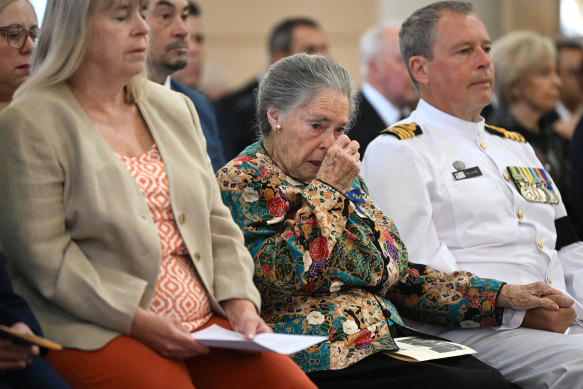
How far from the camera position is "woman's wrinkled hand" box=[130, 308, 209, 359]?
6.84ft

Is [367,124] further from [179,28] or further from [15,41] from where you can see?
[15,41]

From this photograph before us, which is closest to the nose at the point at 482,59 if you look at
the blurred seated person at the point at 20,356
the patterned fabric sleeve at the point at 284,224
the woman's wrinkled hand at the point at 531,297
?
the woman's wrinkled hand at the point at 531,297

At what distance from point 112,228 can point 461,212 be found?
1474mm

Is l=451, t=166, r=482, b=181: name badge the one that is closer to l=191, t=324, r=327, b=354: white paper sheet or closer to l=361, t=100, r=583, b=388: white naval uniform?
l=361, t=100, r=583, b=388: white naval uniform

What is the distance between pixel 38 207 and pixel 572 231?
87.5 inches

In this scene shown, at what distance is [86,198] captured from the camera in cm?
208

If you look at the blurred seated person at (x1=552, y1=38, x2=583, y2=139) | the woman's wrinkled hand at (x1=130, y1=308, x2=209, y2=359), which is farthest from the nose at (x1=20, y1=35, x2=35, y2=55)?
the blurred seated person at (x1=552, y1=38, x2=583, y2=139)

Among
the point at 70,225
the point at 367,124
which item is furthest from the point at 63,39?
the point at 367,124

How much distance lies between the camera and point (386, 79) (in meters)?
6.02

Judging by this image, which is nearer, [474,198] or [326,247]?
[326,247]

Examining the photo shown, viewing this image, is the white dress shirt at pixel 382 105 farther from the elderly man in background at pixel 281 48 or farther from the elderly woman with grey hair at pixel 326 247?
the elderly woman with grey hair at pixel 326 247

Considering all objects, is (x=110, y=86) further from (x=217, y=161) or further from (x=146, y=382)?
(x=217, y=161)

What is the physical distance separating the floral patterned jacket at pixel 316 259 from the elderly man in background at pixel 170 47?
3.64 ft

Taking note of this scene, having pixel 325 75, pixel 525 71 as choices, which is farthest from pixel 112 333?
pixel 525 71
